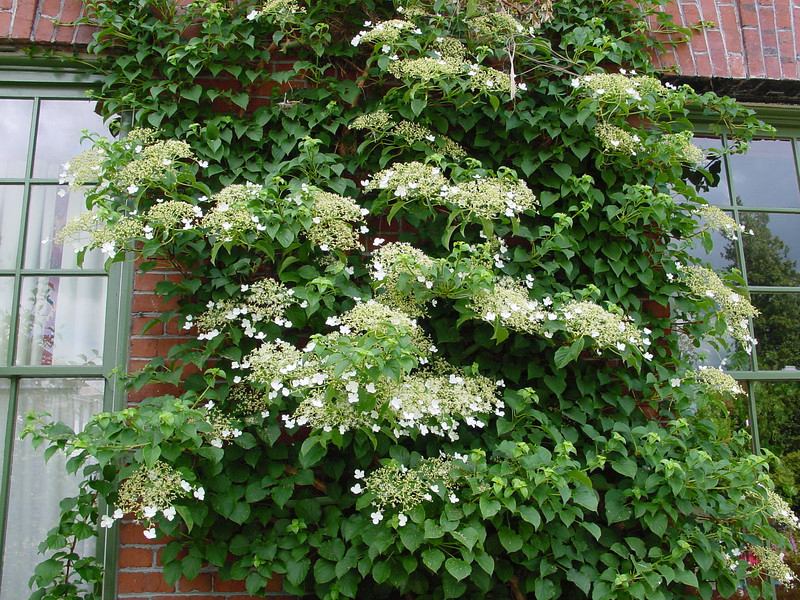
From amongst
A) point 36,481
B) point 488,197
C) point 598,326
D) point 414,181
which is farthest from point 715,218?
point 36,481

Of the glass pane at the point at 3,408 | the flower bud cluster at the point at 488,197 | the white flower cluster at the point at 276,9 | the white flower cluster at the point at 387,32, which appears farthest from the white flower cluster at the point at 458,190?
the glass pane at the point at 3,408

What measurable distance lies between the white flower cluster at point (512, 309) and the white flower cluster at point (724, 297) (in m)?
0.71

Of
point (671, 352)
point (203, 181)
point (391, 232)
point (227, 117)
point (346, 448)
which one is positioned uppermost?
point (227, 117)

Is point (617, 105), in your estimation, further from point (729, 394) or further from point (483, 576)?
point (483, 576)

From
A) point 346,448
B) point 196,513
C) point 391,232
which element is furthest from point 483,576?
point 391,232

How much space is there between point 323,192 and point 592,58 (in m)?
1.37

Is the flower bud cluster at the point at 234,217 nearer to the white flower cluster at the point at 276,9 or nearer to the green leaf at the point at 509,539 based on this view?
the white flower cluster at the point at 276,9

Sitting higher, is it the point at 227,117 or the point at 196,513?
the point at 227,117

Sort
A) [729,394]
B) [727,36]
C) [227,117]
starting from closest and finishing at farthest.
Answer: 1. [227,117]
2. [729,394]
3. [727,36]

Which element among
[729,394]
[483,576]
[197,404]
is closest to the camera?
[483,576]

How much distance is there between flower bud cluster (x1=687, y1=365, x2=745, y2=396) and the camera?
2.80 m

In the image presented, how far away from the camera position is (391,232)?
2.95 m

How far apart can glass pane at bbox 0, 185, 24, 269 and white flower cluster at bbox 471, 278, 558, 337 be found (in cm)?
187

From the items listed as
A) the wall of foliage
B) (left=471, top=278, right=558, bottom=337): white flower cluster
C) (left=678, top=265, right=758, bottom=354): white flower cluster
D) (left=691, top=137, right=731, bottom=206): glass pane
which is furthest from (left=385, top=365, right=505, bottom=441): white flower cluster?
(left=691, top=137, right=731, bottom=206): glass pane
